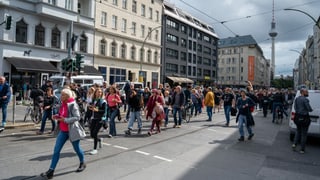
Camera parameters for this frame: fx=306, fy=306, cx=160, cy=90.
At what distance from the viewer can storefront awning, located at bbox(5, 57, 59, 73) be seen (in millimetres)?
25969

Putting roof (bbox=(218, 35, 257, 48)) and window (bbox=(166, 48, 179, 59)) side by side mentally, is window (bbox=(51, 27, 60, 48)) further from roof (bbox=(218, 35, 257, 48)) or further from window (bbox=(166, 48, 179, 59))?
roof (bbox=(218, 35, 257, 48))

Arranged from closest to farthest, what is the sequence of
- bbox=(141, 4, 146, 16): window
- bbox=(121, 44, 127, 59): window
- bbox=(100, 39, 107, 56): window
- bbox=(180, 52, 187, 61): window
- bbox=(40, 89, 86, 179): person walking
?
1. bbox=(40, 89, 86, 179): person walking
2. bbox=(100, 39, 107, 56): window
3. bbox=(121, 44, 127, 59): window
4. bbox=(141, 4, 146, 16): window
5. bbox=(180, 52, 187, 61): window

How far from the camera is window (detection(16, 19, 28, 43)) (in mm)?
27391

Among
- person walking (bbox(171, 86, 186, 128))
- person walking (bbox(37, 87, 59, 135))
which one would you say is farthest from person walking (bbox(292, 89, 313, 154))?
person walking (bbox(37, 87, 59, 135))

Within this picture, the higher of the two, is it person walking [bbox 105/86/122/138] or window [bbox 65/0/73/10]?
window [bbox 65/0/73/10]

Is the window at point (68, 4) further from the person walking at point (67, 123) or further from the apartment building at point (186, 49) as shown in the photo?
the person walking at point (67, 123)

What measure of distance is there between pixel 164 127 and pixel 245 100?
3.85 meters

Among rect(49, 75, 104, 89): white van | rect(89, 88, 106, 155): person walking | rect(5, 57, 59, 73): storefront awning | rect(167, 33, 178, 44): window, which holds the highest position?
rect(167, 33, 178, 44): window

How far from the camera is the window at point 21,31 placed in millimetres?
27391

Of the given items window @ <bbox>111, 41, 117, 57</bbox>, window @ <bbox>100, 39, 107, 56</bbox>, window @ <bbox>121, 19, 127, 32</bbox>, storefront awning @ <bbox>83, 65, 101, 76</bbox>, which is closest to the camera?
storefront awning @ <bbox>83, 65, 101, 76</bbox>

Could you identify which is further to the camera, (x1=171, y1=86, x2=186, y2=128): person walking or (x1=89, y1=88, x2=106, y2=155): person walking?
(x1=171, y1=86, x2=186, y2=128): person walking

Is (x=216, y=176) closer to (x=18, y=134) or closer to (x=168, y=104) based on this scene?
(x=18, y=134)

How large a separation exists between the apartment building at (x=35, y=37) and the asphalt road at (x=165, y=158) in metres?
17.8

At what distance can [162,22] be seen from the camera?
5288cm
